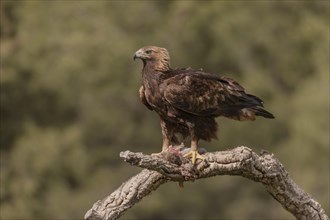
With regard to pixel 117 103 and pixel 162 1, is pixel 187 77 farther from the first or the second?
pixel 162 1

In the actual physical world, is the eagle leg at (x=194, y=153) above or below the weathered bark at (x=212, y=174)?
above

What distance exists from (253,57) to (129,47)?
17.1ft

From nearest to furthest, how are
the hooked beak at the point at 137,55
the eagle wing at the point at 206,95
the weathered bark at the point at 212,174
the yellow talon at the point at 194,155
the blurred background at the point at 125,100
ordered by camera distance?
the weathered bark at the point at 212,174 < the yellow talon at the point at 194,155 < the eagle wing at the point at 206,95 < the hooked beak at the point at 137,55 < the blurred background at the point at 125,100

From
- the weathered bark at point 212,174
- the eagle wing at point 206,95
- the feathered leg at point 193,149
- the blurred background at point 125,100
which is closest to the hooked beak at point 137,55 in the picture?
the eagle wing at point 206,95

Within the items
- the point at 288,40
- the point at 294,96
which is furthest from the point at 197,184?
the point at 288,40

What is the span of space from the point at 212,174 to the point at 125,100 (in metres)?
16.7

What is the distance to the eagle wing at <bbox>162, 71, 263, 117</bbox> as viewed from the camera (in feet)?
24.4

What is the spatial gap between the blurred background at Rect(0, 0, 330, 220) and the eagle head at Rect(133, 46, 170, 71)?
10.8 meters

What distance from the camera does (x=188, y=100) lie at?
24.7ft

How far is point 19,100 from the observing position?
2088 cm

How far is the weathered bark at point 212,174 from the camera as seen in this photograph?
6.52 meters

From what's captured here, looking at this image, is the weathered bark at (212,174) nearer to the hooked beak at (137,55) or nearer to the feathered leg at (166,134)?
the feathered leg at (166,134)

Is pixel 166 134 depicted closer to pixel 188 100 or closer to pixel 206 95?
pixel 188 100

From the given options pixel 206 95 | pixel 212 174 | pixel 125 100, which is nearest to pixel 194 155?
pixel 212 174
